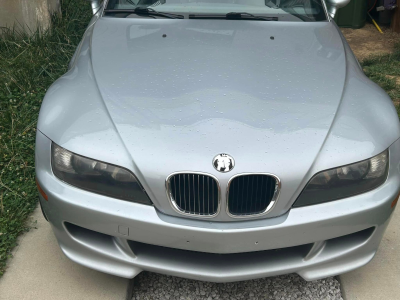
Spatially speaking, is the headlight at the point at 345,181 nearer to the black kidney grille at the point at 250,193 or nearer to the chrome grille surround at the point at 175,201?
the black kidney grille at the point at 250,193

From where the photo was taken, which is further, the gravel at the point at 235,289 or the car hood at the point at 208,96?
the gravel at the point at 235,289

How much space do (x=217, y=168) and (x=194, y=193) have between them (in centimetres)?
14

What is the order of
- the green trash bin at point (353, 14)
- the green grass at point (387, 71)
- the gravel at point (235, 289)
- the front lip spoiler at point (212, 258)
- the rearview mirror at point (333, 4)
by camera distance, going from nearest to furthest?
the front lip spoiler at point (212, 258) → the gravel at point (235, 289) → the rearview mirror at point (333, 4) → the green grass at point (387, 71) → the green trash bin at point (353, 14)

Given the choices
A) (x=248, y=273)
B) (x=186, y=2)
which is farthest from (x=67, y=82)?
(x=248, y=273)

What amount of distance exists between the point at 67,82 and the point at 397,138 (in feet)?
5.32

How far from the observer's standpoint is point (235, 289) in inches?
99.3

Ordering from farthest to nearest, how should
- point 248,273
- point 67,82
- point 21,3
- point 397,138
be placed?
point 21,3
point 67,82
point 397,138
point 248,273

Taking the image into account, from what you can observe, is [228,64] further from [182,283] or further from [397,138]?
[182,283]

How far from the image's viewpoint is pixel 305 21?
121 inches

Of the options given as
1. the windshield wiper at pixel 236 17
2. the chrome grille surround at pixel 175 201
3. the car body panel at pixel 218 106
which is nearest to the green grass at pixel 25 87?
the car body panel at pixel 218 106

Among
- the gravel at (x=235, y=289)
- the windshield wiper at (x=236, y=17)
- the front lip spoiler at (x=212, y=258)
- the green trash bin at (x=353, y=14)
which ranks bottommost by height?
the green trash bin at (x=353, y=14)

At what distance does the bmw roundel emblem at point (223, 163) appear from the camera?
6.30ft

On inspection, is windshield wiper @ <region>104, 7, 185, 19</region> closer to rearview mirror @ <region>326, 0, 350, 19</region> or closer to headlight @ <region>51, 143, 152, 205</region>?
rearview mirror @ <region>326, 0, 350, 19</region>

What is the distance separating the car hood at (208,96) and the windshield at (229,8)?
0.35ft
